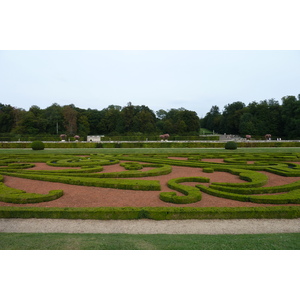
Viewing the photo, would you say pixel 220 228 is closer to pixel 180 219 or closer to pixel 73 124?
pixel 180 219

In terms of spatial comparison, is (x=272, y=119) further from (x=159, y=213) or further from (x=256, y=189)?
(x=159, y=213)

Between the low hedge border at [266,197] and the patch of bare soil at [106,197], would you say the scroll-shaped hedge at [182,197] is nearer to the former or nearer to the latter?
the patch of bare soil at [106,197]

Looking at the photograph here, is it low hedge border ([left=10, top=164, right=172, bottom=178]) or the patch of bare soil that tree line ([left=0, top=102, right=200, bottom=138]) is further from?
the patch of bare soil

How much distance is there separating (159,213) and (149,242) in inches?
61.1

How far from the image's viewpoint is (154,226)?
543 centimetres

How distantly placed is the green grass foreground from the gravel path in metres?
0.41

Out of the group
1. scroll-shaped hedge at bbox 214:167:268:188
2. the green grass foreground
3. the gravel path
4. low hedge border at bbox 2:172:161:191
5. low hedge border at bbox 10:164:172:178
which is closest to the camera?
the green grass foreground

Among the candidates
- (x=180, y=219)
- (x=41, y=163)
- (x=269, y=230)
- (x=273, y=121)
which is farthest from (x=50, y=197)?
(x=273, y=121)

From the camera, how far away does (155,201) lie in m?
6.87

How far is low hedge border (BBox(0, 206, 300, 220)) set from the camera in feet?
19.0

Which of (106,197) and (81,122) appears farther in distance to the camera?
(81,122)

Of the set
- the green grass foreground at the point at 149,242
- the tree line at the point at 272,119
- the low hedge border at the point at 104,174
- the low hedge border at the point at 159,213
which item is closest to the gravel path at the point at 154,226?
the low hedge border at the point at 159,213

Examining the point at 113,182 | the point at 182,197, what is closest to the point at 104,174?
the point at 113,182

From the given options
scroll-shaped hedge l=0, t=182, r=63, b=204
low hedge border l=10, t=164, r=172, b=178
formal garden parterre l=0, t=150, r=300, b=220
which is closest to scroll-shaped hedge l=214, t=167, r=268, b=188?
formal garden parterre l=0, t=150, r=300, b=220
